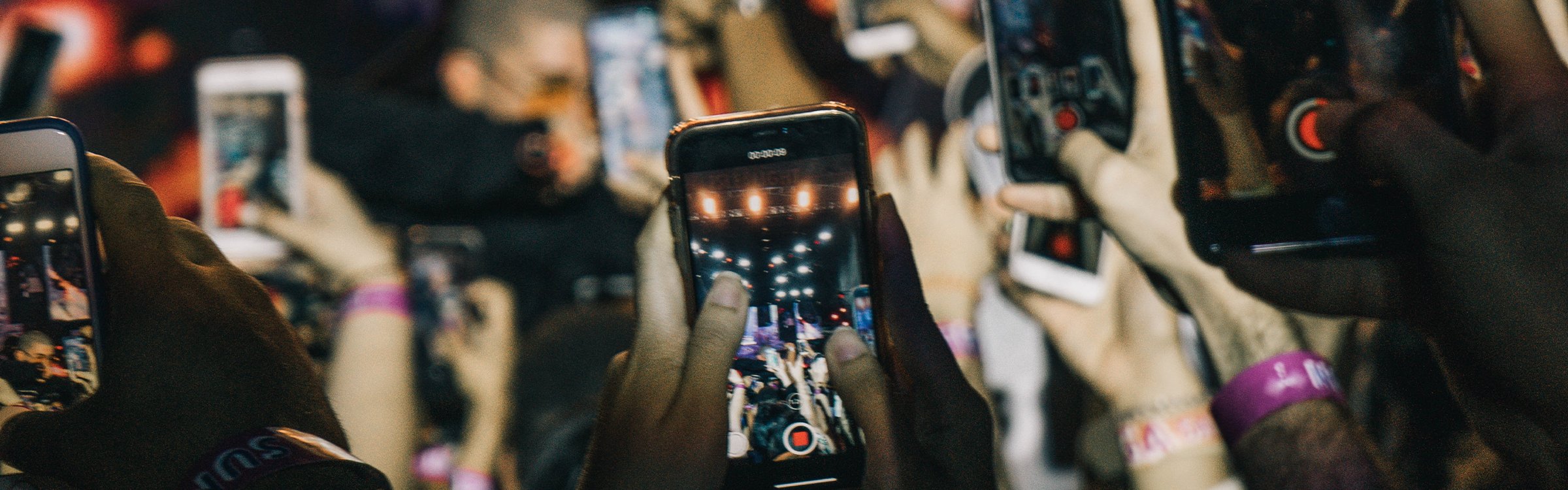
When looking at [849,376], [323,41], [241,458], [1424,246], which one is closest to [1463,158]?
[1424,246]

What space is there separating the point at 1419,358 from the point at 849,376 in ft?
2.34

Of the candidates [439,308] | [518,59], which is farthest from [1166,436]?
[518,59]

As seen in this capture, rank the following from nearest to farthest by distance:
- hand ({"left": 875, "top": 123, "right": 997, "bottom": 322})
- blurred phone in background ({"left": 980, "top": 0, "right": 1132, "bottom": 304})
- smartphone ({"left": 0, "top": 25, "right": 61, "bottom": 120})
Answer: blurred phone in background ({"left": 980, "top": 0, "right": 1132, "bottom": 304})
smartphone ({"left": 0, "top": 25, "right": 61, "bottom": 120})
hand ({"left": 875, "top": 123, "right": 997, "bottom": 322})

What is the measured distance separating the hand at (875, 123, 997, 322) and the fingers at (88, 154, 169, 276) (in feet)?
2.54

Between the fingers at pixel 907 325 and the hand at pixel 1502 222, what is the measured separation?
1.02ft

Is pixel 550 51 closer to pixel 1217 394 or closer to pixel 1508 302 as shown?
pixel 1217 394

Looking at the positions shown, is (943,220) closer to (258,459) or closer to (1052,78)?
(1052,78)

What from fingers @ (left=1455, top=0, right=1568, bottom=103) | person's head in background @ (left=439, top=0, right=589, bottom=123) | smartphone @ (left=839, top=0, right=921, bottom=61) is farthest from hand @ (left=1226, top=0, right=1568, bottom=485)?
person's head in background @ (left=439, top=0, right=589, bottom=123)

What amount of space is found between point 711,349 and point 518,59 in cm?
189

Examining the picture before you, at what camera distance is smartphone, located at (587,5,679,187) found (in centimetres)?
178

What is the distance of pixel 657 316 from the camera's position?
59 cm

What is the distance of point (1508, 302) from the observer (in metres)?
0.54

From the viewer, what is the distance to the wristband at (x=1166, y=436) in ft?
2.86

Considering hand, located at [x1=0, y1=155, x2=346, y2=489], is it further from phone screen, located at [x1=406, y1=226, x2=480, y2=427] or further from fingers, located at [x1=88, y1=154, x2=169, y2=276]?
phone screen, located at [x1=406, y1=226, x2=480, y2=427]
